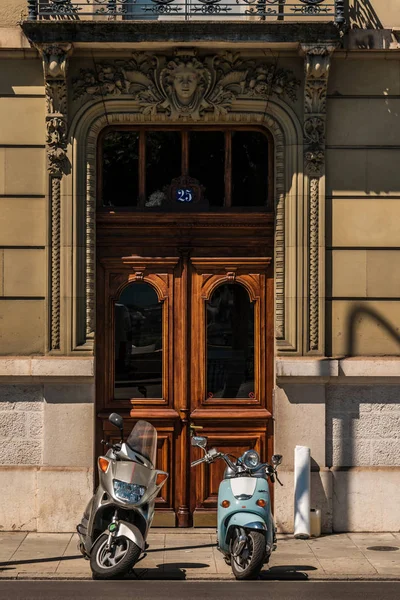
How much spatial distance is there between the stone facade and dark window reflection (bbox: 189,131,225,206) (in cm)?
38

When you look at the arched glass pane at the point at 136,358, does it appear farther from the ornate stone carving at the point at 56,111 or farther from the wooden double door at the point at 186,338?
the ornate stone carving at the point at 56,111

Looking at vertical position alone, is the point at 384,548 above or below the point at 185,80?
below

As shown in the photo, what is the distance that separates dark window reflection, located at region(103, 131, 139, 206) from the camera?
13.9m

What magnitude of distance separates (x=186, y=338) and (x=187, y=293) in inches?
21.5

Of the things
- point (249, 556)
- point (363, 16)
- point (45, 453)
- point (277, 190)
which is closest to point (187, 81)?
point (277, 190)

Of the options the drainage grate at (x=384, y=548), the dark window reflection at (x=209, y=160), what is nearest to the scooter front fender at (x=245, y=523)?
the drainage grate at (x=384, y=548)

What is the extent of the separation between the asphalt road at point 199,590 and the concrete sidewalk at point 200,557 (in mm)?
219

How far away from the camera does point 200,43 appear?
13.1 metres

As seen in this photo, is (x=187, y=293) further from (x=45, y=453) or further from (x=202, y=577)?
(x=202, y=577)

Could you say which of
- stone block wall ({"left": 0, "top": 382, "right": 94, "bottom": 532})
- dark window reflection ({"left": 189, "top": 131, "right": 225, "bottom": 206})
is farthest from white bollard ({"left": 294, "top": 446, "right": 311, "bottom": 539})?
dark window reflection ({"left": 189, "top": 131, "right": 225, "bottom": 206})

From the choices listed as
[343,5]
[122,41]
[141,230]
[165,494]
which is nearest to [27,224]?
[141,230]

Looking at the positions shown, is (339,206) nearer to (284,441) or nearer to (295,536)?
(284,441)

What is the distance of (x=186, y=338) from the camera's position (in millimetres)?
13766

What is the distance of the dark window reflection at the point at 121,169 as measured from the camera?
1388 centimetres
